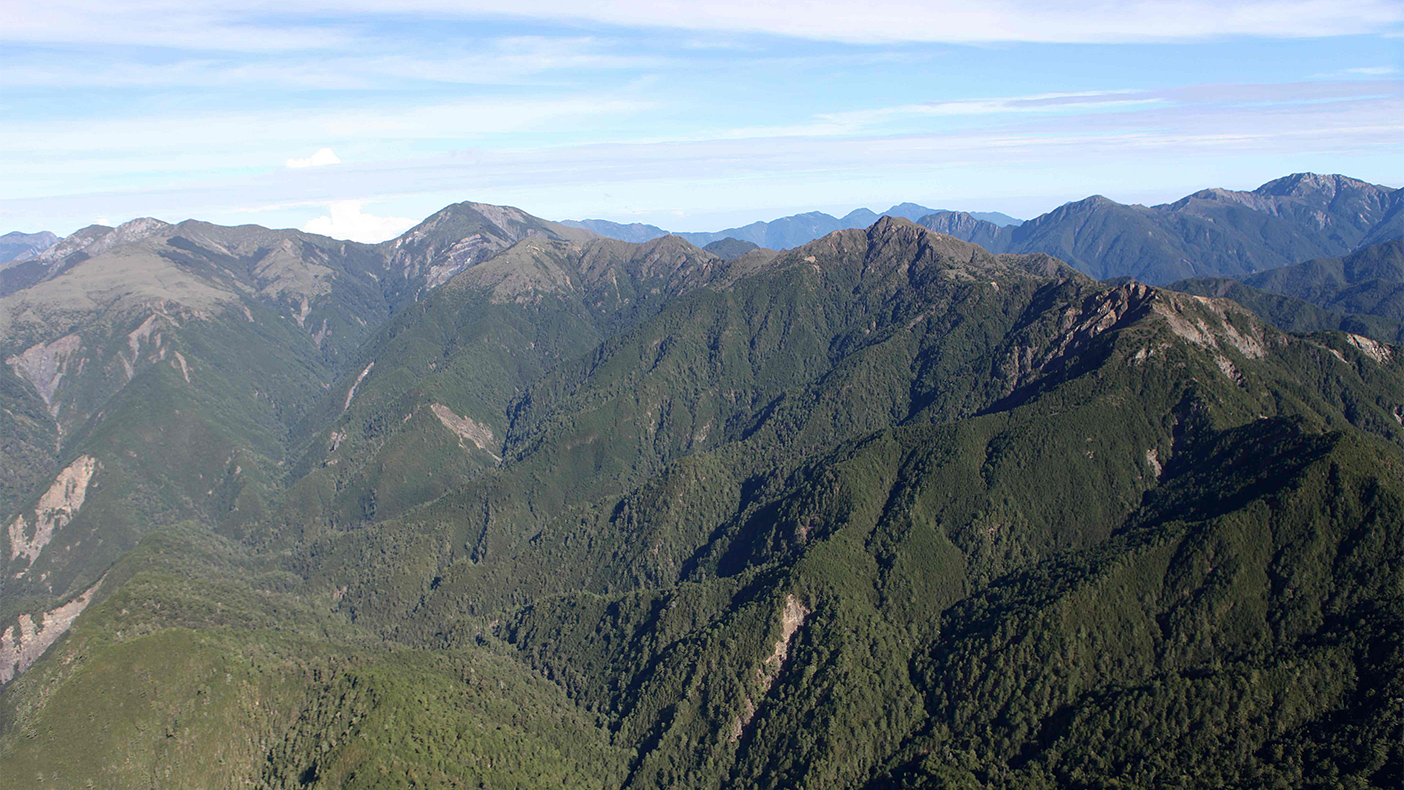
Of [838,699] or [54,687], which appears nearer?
[54,687]

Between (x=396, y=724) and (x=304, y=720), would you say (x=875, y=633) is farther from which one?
(x=304, y=720)

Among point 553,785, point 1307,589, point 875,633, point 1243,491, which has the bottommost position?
point 553,785

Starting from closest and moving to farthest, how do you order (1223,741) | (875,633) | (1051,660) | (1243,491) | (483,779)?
(1223,741), (483,779), (1051,660), (1243,491), (875,633)

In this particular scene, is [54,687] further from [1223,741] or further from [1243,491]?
[1243,491]

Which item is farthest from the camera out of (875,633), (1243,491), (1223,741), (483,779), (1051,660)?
(875,633)

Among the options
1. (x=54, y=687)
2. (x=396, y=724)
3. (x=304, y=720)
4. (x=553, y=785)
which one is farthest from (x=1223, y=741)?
(x=54, y=687)

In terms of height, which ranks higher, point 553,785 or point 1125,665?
point 1125,665

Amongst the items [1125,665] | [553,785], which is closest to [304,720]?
[553,785]

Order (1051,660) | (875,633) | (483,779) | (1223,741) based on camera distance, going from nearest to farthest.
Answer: (1223,741) → (483,779) → (1051,660) → (875,633)

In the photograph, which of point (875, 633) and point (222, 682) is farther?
point (875, 633)
